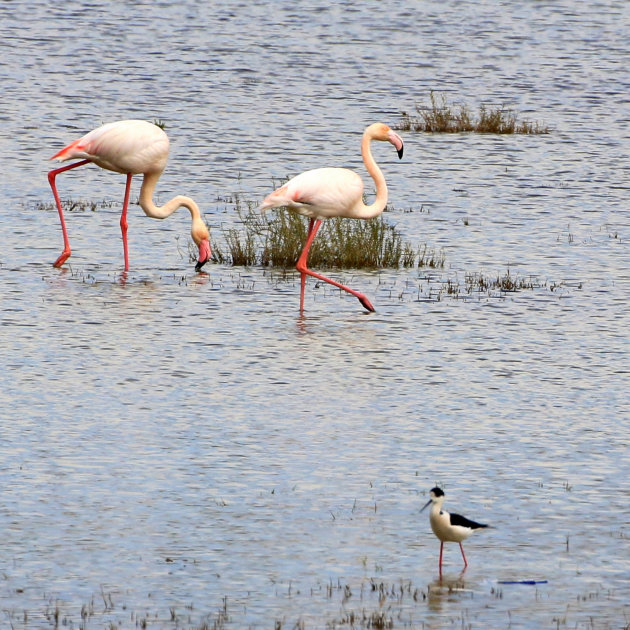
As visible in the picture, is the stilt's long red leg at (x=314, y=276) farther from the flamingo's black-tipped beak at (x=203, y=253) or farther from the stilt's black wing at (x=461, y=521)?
the stilt's black wing at (x=461, y=521)

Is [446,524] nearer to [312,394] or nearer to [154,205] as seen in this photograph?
[312,394]

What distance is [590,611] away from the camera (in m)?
7.51

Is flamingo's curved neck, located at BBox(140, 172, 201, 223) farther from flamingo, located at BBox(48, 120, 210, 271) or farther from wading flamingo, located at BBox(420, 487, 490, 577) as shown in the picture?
wading flamingo, located at BBox(420, 487, 490, 577)

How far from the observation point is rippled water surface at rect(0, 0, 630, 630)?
25.6 feet

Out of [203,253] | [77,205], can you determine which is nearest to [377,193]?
[203,253]

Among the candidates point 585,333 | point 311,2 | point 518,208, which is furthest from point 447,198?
point 311,2

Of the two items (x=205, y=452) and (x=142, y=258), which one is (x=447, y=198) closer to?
(x=142, y=258)

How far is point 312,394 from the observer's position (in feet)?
36.7

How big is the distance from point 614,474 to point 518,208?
9715 mm

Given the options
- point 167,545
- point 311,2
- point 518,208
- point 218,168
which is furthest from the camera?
point 311,2

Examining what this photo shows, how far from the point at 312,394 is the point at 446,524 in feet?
11.3

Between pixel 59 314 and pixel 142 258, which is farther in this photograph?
pixel 142 258

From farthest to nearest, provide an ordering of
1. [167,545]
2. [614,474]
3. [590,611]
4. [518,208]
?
[518,208]
[614,474]
[167,545]
[590,611]

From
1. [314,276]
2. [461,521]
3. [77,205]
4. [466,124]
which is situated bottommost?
[466,124]
